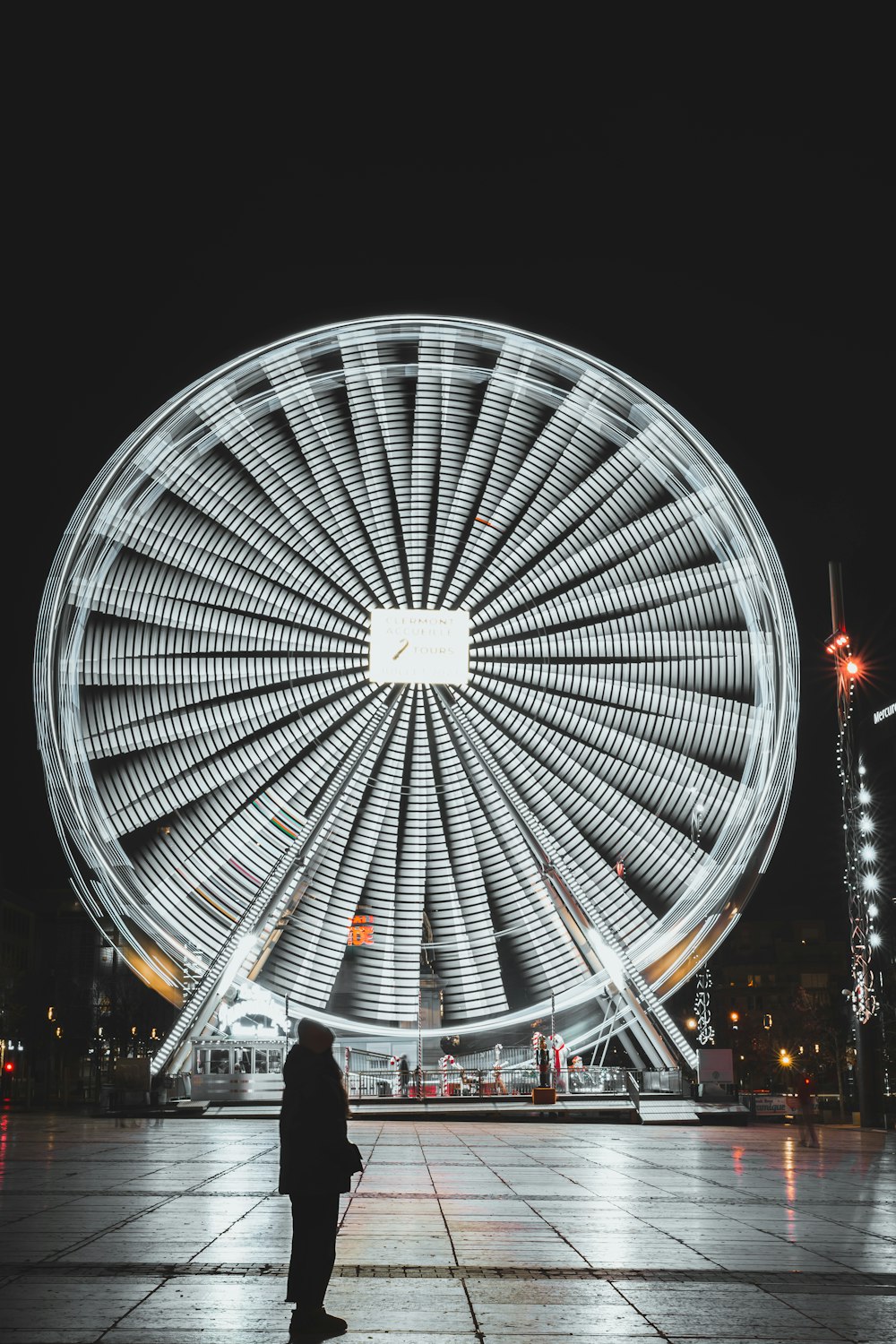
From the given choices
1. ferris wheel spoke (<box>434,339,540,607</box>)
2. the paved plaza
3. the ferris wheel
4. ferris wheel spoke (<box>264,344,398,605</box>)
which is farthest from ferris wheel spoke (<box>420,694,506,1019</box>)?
the paved plaza

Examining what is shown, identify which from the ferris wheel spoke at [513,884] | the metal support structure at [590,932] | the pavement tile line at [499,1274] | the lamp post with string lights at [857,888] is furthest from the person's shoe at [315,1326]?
the ferris wheel spoke at [513,884]

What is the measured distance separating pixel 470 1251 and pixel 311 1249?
2.13 metres

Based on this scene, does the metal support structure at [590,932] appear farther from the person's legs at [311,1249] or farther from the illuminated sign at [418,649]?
the person's legs at [311,1249]

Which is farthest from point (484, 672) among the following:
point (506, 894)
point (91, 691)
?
point (91, 691)

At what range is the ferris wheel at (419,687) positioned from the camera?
3164 centimetres

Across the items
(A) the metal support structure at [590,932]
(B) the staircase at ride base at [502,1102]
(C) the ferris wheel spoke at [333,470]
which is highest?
(C) the ferris wheel spoke at [333,470]

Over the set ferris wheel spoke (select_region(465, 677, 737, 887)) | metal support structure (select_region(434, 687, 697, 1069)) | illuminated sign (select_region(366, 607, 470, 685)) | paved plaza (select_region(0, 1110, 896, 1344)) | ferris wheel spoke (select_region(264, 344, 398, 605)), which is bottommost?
paved plaza (select_region(0, 1110, 896, 1344))

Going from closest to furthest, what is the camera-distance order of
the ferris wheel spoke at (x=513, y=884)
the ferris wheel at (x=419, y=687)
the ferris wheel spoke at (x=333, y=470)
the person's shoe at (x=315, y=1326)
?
1. the person's shoe at (x=315, y=1326)
2. the ferris wheel at (x=419, y=687)
3. the ferris wheel spoke at (x=333, y=470)
4. the ferris wheel spoke at (x=513, y=884)

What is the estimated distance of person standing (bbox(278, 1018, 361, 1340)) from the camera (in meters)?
5.98

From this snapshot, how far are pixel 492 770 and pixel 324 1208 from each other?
28.5 meters

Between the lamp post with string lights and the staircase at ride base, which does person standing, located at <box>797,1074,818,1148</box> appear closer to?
the lamp post with string lights

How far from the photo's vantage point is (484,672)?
118 ft

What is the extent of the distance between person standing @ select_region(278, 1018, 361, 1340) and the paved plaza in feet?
0.71

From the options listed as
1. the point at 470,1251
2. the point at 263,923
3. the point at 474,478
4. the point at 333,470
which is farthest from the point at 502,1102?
the point at 470,1251
